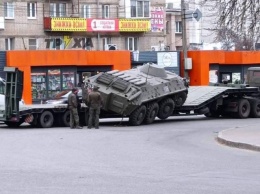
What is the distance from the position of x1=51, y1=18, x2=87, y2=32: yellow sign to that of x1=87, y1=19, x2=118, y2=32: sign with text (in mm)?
523

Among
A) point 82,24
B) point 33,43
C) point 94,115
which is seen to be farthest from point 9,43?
point 94,115

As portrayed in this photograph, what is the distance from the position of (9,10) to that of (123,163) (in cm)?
4195

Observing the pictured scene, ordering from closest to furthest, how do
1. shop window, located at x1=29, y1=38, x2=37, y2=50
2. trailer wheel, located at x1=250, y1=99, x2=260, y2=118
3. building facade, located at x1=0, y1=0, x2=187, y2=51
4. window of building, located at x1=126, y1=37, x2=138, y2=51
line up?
trailer wheel, located at x1=250, y1=99, x2=260, y2=118, building facade, located at x1=0, y1=0, x2=187, y2=51, shop window, located at x1=29, y1=38, x2=37, y2=50, window of building, located at x1=126, y1=37, x2=138, y2=51

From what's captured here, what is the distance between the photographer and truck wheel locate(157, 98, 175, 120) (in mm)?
29406

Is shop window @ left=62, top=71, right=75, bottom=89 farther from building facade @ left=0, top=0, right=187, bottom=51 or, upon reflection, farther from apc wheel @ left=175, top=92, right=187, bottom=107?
apc wheel @ left=175, top=92, right=187, bottom=107

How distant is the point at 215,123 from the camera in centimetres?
3008

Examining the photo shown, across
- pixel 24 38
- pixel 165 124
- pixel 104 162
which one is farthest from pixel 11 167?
pixel 24 38

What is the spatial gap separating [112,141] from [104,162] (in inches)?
229

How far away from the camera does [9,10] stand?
55562 millimetres

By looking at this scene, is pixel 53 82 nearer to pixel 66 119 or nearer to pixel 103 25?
pixel 103 25

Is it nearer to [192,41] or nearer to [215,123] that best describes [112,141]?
[215,123]

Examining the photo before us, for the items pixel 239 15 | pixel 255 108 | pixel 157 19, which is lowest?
pixel 255 108

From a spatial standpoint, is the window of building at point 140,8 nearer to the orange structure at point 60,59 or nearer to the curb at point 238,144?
the orange structure at point 60,59

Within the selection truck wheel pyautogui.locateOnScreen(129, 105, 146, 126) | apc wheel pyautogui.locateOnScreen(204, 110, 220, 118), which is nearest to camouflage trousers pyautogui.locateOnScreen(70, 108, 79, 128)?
truck wheel pyautogui.locateOnScreen(129, 105, 146, 126)
